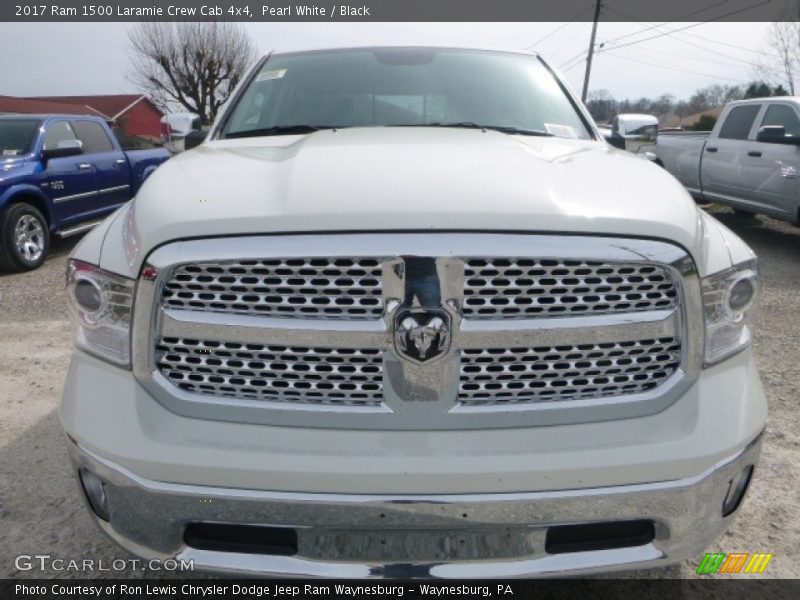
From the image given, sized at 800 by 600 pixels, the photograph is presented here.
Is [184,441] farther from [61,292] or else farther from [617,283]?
[61,292]

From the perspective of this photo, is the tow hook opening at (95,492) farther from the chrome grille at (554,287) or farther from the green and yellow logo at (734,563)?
the green and yellow logo at (734,563)

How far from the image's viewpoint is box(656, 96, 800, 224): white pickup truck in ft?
24.9

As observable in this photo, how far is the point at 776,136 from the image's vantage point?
24.8ft

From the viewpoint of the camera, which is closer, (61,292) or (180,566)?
(180,566)

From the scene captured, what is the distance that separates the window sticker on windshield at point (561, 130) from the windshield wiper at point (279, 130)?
3.15ft

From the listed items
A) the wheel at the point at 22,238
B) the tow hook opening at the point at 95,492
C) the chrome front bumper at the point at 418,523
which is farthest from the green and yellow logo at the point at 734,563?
the wheel at the point at 22,238

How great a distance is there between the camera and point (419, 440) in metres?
1.62

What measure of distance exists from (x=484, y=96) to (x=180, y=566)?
7.79 ft

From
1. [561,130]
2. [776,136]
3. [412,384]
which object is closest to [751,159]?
[776,136]

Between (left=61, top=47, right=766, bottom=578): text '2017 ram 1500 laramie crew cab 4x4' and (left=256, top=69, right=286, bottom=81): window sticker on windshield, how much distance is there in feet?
5.75

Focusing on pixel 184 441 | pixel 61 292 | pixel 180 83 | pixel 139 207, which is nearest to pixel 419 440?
pixel 184 441

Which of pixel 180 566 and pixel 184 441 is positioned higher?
pixel 184 441

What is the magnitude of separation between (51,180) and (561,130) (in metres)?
6.71

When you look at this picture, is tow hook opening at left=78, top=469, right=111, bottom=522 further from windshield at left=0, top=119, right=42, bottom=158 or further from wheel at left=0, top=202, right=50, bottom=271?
windshield at left=0, top=119, right=42, bottom=158
